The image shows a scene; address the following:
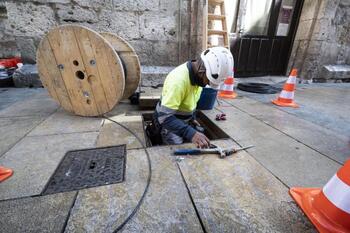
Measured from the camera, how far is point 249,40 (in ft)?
19.2

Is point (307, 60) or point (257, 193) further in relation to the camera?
point (307, 60)

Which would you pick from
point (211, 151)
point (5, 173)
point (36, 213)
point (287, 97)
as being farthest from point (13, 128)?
point (287, 97)

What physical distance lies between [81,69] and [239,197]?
8.26 feet

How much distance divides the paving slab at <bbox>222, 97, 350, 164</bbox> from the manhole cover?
2190mm

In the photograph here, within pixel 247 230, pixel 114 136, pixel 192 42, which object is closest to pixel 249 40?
pixel 192 42

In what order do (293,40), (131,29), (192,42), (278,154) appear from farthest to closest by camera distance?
(293,40)
(192,42)
(131,29)
(278,154)

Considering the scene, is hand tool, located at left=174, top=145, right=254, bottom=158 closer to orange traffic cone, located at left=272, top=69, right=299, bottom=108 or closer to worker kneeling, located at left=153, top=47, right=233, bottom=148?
worker kneeling, located at left=153, top=47, right=233, bottom=148

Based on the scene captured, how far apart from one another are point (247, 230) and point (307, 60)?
6.61 meters

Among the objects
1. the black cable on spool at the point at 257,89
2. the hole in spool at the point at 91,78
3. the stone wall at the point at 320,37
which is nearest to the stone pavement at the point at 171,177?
the hole in spool at the point at 91,78

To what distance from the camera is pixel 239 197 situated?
1425 mm

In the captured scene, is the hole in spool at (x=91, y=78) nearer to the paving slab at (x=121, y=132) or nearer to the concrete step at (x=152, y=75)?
the paving slab at (x=121, y=132)

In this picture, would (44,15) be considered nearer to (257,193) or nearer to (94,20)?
(94,20)

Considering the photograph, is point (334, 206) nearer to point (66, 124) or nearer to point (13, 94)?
point (66, 124)

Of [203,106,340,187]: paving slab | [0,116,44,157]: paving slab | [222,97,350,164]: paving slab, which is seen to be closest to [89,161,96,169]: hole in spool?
[0,116,44,157]: paving slab
